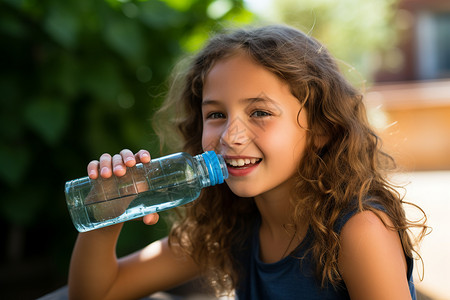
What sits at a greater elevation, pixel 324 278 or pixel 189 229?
pixel 189 229

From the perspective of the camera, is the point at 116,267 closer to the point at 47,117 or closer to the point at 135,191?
the point at 135,191

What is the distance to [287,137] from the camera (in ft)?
A: 4.34

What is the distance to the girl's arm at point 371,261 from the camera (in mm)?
1135

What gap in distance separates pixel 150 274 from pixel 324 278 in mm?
563

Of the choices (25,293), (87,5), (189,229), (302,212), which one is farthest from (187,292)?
(87,5)

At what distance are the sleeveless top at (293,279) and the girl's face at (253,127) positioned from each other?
0.21 metres

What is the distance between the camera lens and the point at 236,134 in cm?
128

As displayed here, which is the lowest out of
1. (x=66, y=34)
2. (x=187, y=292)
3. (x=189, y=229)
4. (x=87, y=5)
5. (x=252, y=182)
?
(x=187, y=292)

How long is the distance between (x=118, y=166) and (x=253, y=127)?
1.15ft

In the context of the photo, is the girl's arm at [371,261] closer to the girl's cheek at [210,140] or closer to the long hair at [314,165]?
the long hair at [314,165]

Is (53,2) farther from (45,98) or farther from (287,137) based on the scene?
(287,137)

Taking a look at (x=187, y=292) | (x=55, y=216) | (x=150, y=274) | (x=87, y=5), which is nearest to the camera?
(x=150, y=274)

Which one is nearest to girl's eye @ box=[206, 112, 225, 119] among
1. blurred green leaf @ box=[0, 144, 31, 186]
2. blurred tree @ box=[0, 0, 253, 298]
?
blurred tree @ box=[0, 0, 253, 298]

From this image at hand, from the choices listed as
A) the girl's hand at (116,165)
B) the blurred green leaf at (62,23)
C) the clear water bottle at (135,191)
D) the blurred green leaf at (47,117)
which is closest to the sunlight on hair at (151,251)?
the clear water bottle at (135,191)
